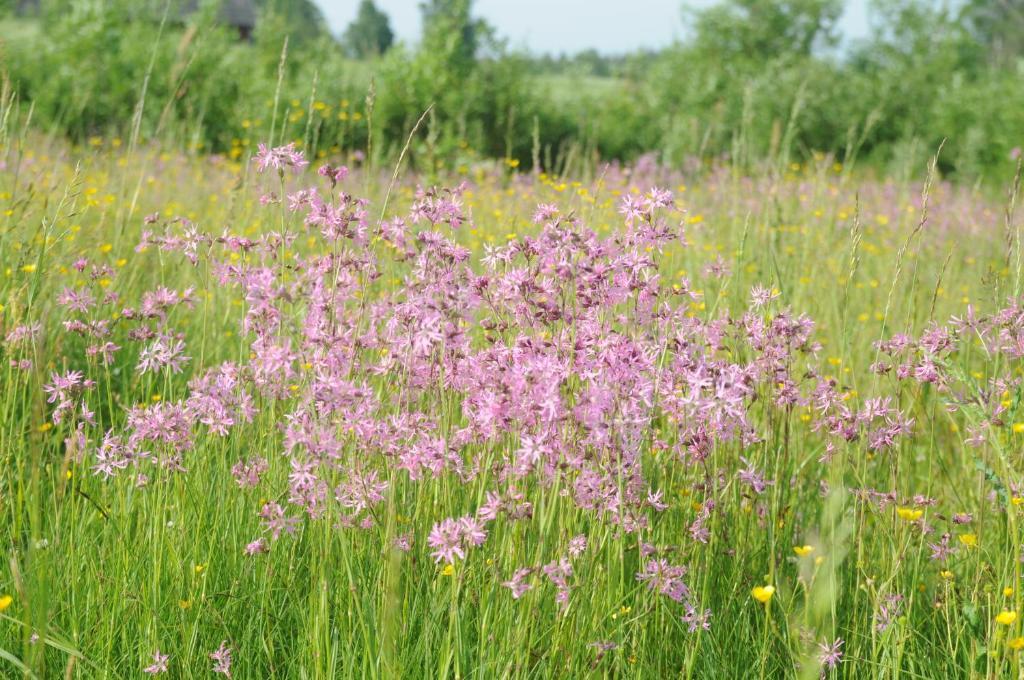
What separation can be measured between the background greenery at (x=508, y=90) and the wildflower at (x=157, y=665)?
791 cm

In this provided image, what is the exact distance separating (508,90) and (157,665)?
14.6 m

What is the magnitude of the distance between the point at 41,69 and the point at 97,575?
51.4 ft

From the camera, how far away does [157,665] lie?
1.87 metres

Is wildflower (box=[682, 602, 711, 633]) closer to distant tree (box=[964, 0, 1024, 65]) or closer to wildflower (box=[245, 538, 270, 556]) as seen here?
wildflower (box=[245, 538, 270, 556])

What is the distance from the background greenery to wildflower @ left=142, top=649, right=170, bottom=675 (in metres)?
7.91

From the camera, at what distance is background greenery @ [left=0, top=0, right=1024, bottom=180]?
43.6 ft

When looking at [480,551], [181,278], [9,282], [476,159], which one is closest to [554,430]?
[480,551]

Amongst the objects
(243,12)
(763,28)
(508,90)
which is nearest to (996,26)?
(763,28)

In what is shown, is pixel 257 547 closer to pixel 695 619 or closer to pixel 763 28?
pixel 695 619

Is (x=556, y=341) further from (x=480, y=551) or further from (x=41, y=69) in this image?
(x=41, y=69)

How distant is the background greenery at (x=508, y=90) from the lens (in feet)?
43.6

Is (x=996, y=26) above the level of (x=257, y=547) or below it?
above

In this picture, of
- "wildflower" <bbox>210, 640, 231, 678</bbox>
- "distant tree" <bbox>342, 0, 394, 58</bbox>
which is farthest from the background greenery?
"distant tree" <bbox>342, 0, 394, 58</bbox>

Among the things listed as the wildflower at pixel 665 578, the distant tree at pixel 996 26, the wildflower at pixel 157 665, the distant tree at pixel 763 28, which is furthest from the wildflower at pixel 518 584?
the distant tree at pixel 996 26
